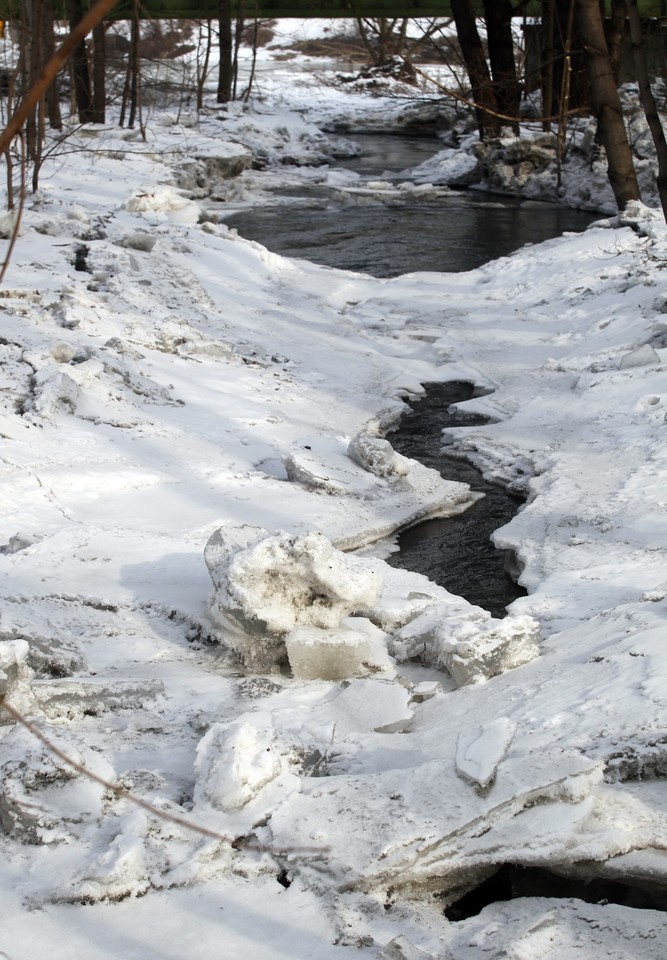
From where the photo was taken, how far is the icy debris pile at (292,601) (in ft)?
12.5

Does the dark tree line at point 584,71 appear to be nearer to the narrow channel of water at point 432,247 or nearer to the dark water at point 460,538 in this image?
the narrow channel of water at point 432,247

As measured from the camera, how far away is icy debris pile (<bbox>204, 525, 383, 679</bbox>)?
150 inches

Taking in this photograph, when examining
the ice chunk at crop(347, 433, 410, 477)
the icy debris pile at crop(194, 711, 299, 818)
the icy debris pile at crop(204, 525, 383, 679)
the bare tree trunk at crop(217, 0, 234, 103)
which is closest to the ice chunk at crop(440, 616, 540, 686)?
the icy debris pile at crop(204, 525, 383, 679)

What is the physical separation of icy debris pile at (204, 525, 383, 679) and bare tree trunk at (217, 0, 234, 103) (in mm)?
19322

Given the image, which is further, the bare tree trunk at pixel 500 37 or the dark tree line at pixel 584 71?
the bare tree trunk at pixel 500 37

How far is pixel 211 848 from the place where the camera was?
2588 millimetres

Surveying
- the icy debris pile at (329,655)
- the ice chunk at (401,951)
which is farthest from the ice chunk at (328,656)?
the ice chunk at (401,951)

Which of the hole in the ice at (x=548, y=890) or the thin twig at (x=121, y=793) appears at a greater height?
the thin twig at (x=121, y=793)

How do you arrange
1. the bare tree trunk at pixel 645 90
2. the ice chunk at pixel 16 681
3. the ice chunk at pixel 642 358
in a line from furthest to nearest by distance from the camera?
the ice chunk at pixel 642 358
the bare tree trunk at pixel 645 90
the ice chunk at pixel 16 681

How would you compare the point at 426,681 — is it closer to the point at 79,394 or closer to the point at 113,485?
the point at 113,485

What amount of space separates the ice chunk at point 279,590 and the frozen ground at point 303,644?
0.04 ft

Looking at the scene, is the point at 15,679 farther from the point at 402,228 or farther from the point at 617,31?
the point at 617,31

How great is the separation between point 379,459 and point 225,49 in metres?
18.6

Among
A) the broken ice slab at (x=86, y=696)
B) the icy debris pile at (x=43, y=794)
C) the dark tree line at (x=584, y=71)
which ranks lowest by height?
the broken ice slab at (x=86, y=696)
